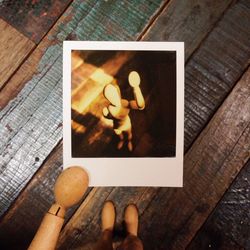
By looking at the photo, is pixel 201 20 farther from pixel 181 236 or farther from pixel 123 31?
pixel 181 236

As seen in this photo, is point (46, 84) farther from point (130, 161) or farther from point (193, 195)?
point (193, 195)

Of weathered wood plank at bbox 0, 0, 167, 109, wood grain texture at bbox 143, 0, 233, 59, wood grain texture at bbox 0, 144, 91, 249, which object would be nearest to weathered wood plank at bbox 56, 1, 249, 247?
wood grain texture at bbox 143, 0, 233, 59

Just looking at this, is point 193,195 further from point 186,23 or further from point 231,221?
point 186,23

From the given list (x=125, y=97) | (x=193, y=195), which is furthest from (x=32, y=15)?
(x=193, y=195)

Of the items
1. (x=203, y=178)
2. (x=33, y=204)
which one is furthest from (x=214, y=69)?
(x=33, y=204)

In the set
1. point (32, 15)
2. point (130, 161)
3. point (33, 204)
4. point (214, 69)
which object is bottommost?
point (33, 204)

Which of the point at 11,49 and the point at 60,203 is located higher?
the point at 11,49
